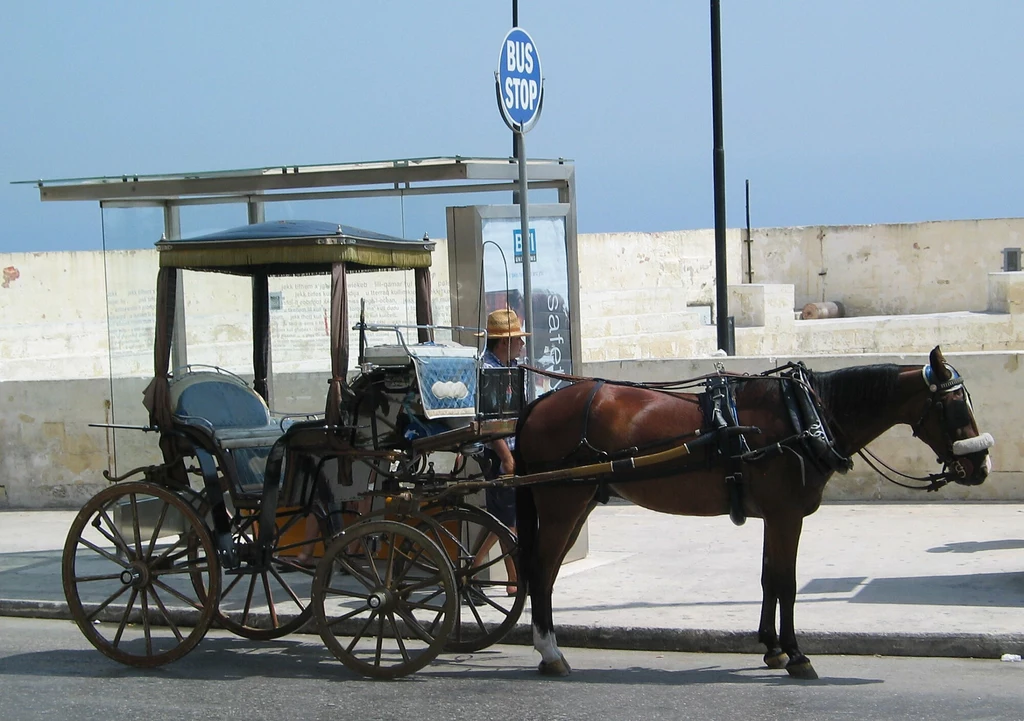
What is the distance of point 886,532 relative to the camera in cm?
1016

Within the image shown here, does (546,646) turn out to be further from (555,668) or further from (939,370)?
(939,370)

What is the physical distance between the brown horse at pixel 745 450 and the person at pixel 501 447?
73cm

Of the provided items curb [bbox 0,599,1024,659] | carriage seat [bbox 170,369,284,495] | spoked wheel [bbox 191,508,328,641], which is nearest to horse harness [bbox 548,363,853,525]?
curb [bbox 0,599,1024,659]

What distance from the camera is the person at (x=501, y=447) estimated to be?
770cm

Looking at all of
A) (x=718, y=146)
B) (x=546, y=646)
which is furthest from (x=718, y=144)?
(x=546, y=646)

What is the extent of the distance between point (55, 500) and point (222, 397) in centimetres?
607

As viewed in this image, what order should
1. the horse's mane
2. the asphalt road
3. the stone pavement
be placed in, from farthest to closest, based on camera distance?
1. the stone pavement
2. the horse's mane
3. the asphalt road

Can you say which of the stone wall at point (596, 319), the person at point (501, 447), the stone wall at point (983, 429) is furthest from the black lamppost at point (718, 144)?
the person at point (501, 447)

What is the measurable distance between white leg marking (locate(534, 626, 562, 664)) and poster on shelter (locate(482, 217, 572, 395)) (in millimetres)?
2924

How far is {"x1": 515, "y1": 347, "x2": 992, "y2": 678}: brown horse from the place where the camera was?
20.8 feet

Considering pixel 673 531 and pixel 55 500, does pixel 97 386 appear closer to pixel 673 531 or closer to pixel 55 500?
pixel 55 500

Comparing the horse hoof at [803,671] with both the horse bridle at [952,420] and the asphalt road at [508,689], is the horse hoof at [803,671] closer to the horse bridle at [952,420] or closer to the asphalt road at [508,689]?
the asphalt road at [508,689]

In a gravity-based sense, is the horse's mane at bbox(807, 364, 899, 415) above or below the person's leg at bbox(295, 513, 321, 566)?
above

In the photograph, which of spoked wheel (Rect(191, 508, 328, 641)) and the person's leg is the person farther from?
the person's leg
